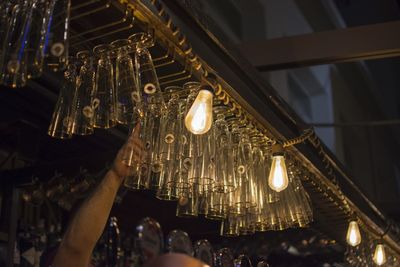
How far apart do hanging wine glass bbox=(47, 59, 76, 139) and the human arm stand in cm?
20

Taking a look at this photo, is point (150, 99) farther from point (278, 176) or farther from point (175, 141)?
point (278, 176)

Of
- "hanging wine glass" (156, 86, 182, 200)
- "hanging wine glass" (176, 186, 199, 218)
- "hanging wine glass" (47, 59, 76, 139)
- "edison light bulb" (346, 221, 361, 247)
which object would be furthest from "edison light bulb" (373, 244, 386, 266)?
"hanging wine glass" (47, 59, 76, 139)

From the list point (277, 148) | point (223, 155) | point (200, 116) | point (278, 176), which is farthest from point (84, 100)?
point (277, 148)

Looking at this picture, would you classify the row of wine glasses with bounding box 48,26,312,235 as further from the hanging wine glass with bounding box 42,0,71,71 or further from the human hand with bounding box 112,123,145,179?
the hanging wine glass with bounding box 42,0,71,71

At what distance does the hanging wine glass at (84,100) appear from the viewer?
1828 millimetres

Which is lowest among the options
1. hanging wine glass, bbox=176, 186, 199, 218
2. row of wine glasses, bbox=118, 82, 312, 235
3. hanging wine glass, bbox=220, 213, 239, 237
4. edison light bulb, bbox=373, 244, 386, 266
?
edison light bulb, bbox=373, 244, 386, 266

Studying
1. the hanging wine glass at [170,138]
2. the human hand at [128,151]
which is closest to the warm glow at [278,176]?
the hanging wine glass at [170,138]

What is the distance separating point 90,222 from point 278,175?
764 millimetres

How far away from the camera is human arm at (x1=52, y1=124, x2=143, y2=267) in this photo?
6.31ft

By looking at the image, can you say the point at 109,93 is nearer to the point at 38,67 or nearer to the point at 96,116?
the point at 96,116

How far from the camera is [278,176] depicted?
2359 mm

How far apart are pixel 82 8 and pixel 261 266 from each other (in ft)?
3.87

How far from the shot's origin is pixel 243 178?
2365mm

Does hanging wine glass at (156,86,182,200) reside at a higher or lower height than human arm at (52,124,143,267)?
higher
